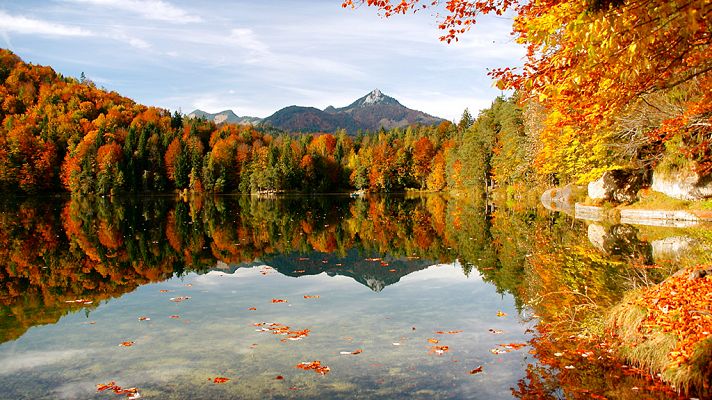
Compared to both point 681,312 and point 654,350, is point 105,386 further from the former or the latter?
point 681,312

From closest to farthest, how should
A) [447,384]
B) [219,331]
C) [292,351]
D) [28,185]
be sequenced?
[447,384], [292,351], [219,331], [28,185]

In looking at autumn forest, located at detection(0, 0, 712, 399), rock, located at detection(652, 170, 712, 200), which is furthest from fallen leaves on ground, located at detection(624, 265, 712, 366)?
rock, located at detection(652, 170, 712, 200)

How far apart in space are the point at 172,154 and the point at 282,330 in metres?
96.6

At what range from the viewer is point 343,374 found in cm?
684

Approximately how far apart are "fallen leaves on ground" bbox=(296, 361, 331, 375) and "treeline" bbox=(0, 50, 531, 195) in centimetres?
6105

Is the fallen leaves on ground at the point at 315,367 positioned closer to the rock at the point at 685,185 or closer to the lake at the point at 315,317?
the lake at the point at 315,317

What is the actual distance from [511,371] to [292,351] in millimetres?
3279

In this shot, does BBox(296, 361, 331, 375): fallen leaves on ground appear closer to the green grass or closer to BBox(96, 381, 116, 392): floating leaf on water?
BBox(96, 381, 116, 392): floating leaf on water

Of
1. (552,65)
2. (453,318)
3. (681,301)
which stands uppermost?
(552,65)

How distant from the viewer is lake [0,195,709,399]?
21.5 ft

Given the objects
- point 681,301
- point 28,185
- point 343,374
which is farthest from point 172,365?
point 28,185

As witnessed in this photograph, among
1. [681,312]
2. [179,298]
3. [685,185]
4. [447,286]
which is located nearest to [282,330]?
[179,298]

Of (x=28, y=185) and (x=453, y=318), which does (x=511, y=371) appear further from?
(x=28, y=185)

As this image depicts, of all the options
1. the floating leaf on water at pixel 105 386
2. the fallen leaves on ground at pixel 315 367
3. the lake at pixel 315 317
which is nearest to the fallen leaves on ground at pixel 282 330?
the lake at pixel 315 317
